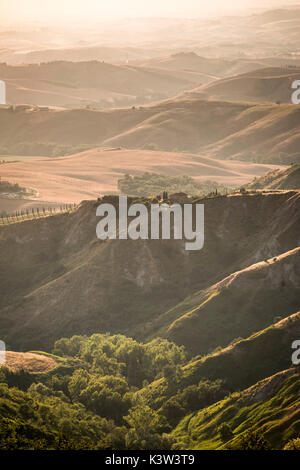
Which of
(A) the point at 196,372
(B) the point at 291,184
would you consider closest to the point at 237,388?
(A) the point at 196,372

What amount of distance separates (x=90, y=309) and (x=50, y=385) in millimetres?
17535

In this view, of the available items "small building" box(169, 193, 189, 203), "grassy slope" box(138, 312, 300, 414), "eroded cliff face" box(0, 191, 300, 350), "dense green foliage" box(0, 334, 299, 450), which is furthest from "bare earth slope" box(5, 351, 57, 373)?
"small building" box(169, 193, 189, 203)

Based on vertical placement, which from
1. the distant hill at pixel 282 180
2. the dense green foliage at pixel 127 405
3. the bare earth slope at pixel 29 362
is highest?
the distant hill at pixel 282 180

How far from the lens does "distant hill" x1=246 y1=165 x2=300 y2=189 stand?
13375cm

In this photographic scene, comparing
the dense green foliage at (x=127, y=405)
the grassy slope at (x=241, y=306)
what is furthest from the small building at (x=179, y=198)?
the dense green foliage at (x=127, y=405)

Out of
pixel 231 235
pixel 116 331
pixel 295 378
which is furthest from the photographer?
pixel 231 235

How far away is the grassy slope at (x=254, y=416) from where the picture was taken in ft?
174

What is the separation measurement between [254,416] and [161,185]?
407ft

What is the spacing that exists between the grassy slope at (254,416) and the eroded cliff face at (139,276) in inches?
800

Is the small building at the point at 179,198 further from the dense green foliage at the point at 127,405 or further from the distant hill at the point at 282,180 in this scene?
the distant hill at the point at 282,180

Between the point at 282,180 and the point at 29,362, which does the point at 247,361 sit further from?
the point at 282,180

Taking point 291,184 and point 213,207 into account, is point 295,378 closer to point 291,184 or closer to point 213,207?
point 213,207

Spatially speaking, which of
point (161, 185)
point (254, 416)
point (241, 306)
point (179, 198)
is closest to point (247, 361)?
point (254, 416)
